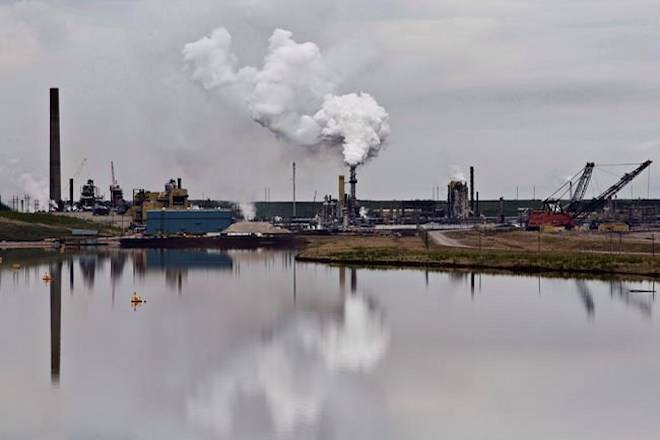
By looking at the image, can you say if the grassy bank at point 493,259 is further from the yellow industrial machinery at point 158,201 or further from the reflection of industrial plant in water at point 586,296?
the yellow industrial machinery at point 158,201

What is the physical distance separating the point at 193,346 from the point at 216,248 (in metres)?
97.7

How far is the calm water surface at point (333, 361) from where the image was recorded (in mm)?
40062

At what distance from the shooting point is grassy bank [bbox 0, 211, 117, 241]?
16312cm

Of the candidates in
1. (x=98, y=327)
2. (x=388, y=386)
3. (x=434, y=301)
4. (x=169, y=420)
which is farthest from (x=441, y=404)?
(x=434, y=301)

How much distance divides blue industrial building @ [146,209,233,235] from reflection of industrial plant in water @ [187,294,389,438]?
11244 centimetres

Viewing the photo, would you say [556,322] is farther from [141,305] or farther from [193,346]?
[141,305]

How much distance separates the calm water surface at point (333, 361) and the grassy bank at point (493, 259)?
9231mm

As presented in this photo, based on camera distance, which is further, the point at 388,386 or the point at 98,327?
the point at 98,327

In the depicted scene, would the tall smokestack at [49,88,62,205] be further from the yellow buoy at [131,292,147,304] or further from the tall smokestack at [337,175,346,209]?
the yellow buoy at [131,292,147,304]

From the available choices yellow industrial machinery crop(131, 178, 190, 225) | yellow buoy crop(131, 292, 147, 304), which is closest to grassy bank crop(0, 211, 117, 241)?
yellow industrial machinery crop(131, 178, 190, 225)

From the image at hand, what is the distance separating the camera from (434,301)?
7525cm

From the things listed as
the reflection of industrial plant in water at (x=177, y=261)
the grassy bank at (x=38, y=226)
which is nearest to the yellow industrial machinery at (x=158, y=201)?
the grassy bank at (x=38, y=226)

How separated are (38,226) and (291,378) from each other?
431 feet

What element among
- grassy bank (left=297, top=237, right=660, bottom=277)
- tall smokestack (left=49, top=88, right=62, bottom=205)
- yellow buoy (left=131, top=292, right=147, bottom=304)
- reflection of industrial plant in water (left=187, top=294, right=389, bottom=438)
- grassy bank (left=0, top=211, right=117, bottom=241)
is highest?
tall smokestack (left=49, top=88, right=62, bottom=205)
